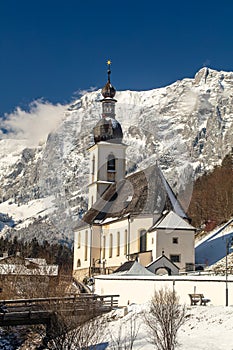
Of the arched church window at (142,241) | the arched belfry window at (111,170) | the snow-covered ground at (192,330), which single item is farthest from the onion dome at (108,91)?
the snow-covered ground at (192,330)

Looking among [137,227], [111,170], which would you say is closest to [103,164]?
[111,170]

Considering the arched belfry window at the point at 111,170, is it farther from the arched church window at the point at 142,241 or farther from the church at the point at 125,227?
the arched church window at the point at 142,241

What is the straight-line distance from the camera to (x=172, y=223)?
5216 centimetres

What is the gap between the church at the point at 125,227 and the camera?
50.0m

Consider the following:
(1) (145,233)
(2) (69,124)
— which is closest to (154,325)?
(2) (69,124)

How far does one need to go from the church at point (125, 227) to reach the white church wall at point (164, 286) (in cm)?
527

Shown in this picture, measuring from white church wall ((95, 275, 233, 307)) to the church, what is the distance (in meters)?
5.27

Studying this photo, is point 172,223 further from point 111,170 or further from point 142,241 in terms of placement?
point 111,170

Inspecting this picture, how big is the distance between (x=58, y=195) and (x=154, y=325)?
8655mm

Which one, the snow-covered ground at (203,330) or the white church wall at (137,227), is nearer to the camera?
the snow-covered ground at (203,330)

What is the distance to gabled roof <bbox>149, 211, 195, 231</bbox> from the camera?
51.9 m

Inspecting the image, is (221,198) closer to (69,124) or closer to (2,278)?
(2,278)

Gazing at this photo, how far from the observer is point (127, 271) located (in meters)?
42.9

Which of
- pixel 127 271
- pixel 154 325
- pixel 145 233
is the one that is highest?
pixel 145 233
